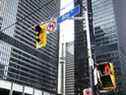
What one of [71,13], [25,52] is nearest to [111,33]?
[25,52]

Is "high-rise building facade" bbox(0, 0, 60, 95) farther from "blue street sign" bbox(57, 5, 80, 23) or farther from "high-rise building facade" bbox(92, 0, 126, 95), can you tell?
"blue street sign" bbox(57, 5, 80, 23)

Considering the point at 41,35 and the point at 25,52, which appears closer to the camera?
the point at 41,35

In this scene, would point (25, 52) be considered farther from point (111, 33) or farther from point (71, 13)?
point (71, 13)

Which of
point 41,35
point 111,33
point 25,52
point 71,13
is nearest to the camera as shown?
point 71,13

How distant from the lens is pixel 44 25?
23.8 m

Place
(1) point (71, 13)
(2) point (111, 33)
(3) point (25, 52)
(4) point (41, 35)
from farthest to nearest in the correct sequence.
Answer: (3) point (25, 52) < (2) point (111, 33) < (4) point (41, 35) < (1) point (71, 13)

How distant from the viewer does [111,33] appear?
125 m

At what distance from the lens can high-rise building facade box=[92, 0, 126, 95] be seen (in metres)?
117

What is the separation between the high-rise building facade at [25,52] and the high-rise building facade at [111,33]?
2505cm

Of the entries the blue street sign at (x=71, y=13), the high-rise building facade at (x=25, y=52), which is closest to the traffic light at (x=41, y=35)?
the blue street sign at (x=71, y=13)

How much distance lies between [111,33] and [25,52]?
5297 cm

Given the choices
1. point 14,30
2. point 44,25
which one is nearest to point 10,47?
point 14,30

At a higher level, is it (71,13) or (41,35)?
(71,13)

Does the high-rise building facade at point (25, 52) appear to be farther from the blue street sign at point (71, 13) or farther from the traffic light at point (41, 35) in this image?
the blue street sign at point (71, 13)
